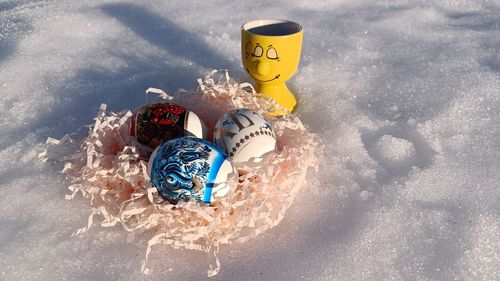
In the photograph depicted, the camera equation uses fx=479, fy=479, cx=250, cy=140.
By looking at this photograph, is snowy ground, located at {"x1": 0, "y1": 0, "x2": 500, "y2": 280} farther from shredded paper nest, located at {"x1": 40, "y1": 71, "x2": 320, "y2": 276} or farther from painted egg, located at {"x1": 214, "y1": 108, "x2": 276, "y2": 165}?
painted egg, located at {"x1": 214, "y1": 108, "x2": 276, "y2": 165}

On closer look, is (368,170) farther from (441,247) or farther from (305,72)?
(305,72)

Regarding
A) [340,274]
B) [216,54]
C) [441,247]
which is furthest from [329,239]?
[216,54]

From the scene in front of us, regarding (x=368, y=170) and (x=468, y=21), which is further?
(x=468, y=21)

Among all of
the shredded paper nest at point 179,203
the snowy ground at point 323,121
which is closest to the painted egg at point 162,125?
the shredded paper nest at point 179,203

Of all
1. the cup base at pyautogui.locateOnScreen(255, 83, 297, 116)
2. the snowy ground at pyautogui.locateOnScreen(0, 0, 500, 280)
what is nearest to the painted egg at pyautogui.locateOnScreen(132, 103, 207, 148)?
the snowy ground at pyautogui.locateOnScreen(0, 0, 500, 280)

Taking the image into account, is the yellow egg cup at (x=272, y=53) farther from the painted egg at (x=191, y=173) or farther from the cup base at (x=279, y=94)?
the painted egg at (x=191, y=173)

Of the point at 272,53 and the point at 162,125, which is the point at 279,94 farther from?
the point at 162,125
